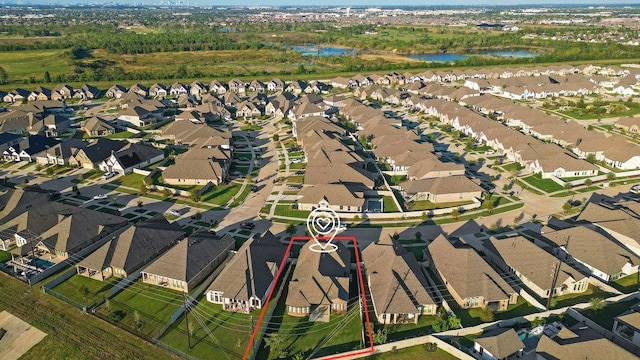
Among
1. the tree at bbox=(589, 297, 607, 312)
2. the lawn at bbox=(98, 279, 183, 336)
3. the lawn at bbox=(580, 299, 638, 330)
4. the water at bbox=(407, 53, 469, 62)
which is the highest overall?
the water at bbox=(407, 53, 469, 62)

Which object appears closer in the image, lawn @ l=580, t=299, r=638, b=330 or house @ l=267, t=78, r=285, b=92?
lawn @ l=580, t=299, r=638, b=330

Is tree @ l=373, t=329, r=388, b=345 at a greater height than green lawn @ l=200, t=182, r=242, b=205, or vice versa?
tree @ l=373, t=329, r=388, b=345

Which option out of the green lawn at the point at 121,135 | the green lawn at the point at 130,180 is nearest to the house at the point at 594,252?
the green lawn at the point at 130,180

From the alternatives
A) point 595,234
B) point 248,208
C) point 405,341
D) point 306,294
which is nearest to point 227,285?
point 306,294

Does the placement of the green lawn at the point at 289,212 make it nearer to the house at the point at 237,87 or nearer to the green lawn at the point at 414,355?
the green lawn at the point at 414,355

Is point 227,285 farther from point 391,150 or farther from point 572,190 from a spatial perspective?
point 572,190

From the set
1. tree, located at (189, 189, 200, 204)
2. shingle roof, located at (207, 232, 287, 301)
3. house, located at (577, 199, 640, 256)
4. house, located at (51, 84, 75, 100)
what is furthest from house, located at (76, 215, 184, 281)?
house, located at (51, 84, 75, 100)

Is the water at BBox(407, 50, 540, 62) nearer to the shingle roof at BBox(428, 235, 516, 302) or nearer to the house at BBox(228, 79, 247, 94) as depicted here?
the house at BBox(228, 79, 247, 94)

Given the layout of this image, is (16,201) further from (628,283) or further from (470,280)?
(628,283)
